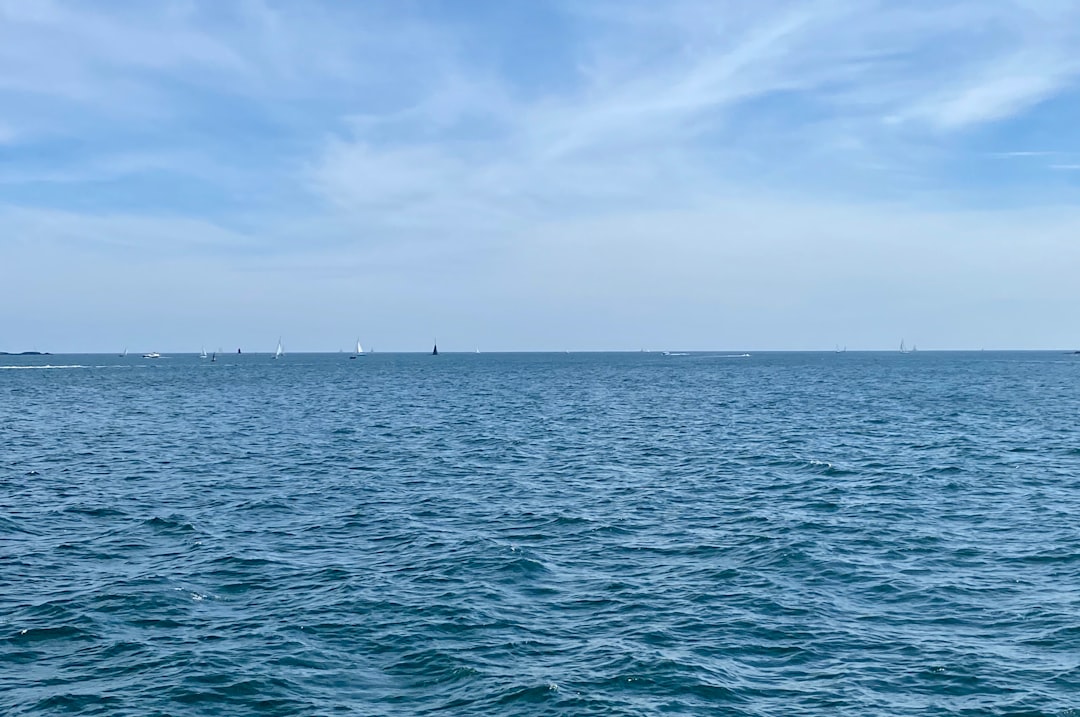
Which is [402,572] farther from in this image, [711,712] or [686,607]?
[711,712]

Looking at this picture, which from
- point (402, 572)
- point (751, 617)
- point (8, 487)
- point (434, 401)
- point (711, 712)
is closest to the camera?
point (711, 712)

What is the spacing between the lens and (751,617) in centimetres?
2858

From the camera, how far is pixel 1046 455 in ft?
A: 215

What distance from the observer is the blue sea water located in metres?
23.1

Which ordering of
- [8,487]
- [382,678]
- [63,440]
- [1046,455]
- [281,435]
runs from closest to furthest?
[382,678] < [8,487] < [1046,455] < [63,440] < [281,435]

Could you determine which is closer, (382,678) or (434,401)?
(382,678)

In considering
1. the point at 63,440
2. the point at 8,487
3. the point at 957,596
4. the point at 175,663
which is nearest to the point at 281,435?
the point at 63,440

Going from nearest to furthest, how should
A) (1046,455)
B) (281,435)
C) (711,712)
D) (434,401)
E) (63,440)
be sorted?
(711,712) < (1046,455) < (63,440) < (281,435) < (434,401)

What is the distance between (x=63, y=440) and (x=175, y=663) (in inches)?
2482

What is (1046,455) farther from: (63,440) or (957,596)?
(63,440)

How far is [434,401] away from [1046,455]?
89.1m

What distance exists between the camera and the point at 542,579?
33.3m

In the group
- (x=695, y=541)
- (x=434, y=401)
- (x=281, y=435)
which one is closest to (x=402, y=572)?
(x=695, y=541)

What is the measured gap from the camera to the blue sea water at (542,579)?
23.1 m
